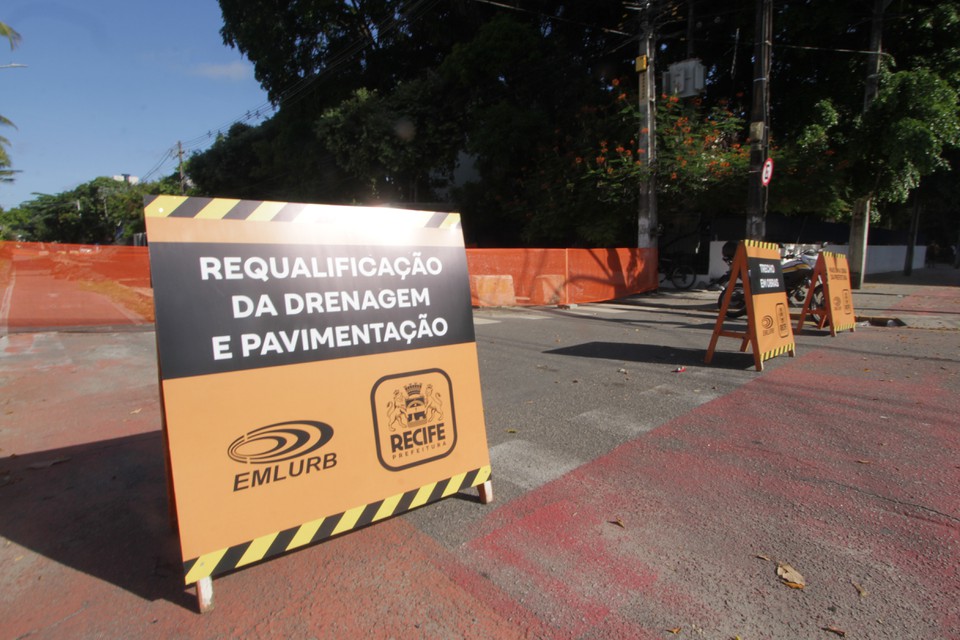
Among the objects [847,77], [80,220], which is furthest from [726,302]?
[80,220]

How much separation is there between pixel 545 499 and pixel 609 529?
1.63 ft

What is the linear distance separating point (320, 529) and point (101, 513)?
65.0 inches

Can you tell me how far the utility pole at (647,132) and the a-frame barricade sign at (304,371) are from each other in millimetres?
13465

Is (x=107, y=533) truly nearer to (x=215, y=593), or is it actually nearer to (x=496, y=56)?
(x=215, y=593)

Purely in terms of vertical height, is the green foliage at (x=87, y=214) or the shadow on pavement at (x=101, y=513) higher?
the green foliage at (x=87, y=214)

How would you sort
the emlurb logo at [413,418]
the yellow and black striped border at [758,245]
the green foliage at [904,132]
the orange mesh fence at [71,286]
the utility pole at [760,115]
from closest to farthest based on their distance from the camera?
the emlurb logo at [413,418] < the yellow and black striped border at [758,245] < the orange mesh fence at [71,286] < the utility pole at [760,115] < the green foliage at [904,132]

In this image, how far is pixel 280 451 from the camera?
2.76 metres

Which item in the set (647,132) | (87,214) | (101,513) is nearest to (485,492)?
(101,513)

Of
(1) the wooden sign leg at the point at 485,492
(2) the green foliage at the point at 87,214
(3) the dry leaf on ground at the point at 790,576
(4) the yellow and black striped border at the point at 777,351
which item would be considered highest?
(2) the green foliage at the point at 87,214

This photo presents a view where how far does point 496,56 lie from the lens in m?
19.9

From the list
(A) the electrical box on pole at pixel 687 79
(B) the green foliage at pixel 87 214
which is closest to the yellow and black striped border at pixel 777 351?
(A) the electrical box on pole at pixel 687 79

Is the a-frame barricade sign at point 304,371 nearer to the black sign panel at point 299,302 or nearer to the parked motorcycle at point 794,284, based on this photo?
the black sign panel at point 299,302

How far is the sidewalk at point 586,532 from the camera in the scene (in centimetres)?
244

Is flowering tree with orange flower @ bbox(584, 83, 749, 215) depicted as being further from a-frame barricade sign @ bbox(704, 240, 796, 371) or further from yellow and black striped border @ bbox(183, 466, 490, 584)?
yellow and black striped border @ bbox(183, 466, 490, 584)
